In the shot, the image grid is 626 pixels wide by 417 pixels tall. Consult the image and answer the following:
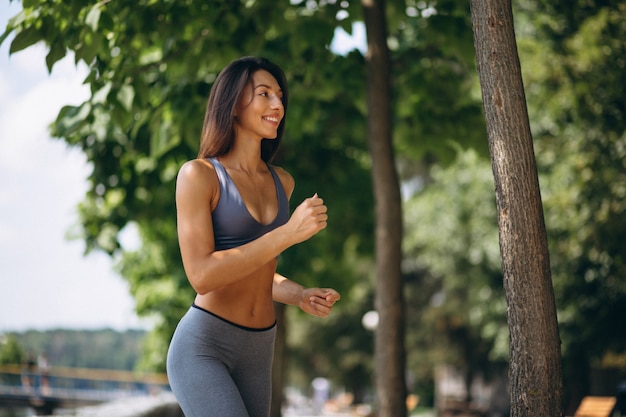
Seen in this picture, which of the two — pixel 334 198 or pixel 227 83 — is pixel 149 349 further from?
pixel 227 83

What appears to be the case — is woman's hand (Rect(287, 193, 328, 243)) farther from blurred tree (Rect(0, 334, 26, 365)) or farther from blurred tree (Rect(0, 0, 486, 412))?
blurred tree (Rect(0, 334, 26, 365))

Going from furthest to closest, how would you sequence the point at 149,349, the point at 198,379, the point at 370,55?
the point at 149,349
the point at 370,55
the point at 198,379

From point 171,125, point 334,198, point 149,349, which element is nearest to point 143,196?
point 334,198

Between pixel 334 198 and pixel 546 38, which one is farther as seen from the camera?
pixel 546 38

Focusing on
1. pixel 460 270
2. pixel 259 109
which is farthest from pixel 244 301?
pixel 460 270

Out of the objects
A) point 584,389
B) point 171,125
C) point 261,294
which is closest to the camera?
point 261,294

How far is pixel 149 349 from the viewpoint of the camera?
31.5 m

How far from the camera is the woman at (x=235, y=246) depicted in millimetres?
3037

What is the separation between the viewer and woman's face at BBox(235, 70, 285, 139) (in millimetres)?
3441

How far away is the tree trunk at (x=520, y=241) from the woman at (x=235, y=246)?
100cm

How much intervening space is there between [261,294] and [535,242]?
1.37 m

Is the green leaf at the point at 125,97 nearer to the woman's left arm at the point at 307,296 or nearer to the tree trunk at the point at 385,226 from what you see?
the tree trunk at the point at 385,226

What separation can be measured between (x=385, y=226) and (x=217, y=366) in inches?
216

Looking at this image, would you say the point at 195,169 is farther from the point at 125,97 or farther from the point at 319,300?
the point at 125,97
